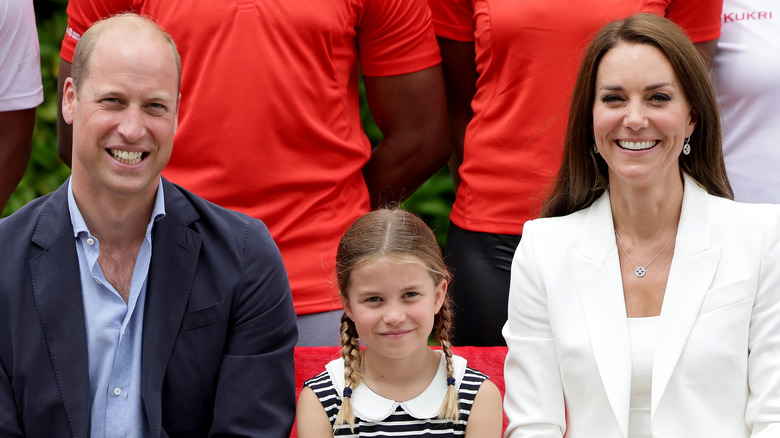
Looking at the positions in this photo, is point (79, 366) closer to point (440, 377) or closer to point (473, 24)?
point (440, 377)

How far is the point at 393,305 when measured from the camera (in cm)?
330

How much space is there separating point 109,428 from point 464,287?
1379 millimetres

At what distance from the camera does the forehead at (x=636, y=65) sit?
3.32 meters

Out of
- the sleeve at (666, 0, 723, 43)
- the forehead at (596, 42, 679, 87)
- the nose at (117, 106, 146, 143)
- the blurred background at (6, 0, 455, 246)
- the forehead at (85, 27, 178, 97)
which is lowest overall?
the blurred background at (6, 0, 455, 246)

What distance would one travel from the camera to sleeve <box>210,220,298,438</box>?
10.7 feet

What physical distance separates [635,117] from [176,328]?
1360mm

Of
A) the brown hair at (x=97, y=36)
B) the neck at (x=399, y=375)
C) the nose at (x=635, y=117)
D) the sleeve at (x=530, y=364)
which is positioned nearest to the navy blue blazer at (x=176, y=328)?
the neck at (x=399, y=375)

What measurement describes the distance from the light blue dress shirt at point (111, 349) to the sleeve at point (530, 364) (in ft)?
3.30

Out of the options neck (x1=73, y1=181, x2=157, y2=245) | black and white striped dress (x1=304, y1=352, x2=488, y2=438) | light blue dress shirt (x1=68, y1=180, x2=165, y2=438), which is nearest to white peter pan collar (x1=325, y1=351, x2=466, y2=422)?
black and white striped dress (x1=304, y1=352, x2=488, y2=438)

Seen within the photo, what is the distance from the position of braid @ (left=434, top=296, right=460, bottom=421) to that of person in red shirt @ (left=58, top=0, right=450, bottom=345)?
52cm

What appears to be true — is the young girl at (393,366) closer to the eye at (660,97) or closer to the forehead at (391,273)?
the forehead at (391,273)

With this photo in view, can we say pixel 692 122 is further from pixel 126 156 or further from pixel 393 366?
pixel 126 156

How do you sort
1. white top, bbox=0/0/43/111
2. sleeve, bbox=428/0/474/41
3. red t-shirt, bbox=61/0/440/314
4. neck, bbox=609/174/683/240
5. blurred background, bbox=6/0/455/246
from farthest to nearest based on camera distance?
blurred background, bbox=6/0/455/246, white top, bbox=0/0/43/111, sleeve, bbox=428/0/474/41, red t-shirt, bbox=61/0/440/314, neck, bbox=609/174/683/240

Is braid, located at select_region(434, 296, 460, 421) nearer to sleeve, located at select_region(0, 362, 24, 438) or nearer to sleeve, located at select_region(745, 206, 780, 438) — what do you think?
sleeve, located at select_region(745, 206, 780, 438)
